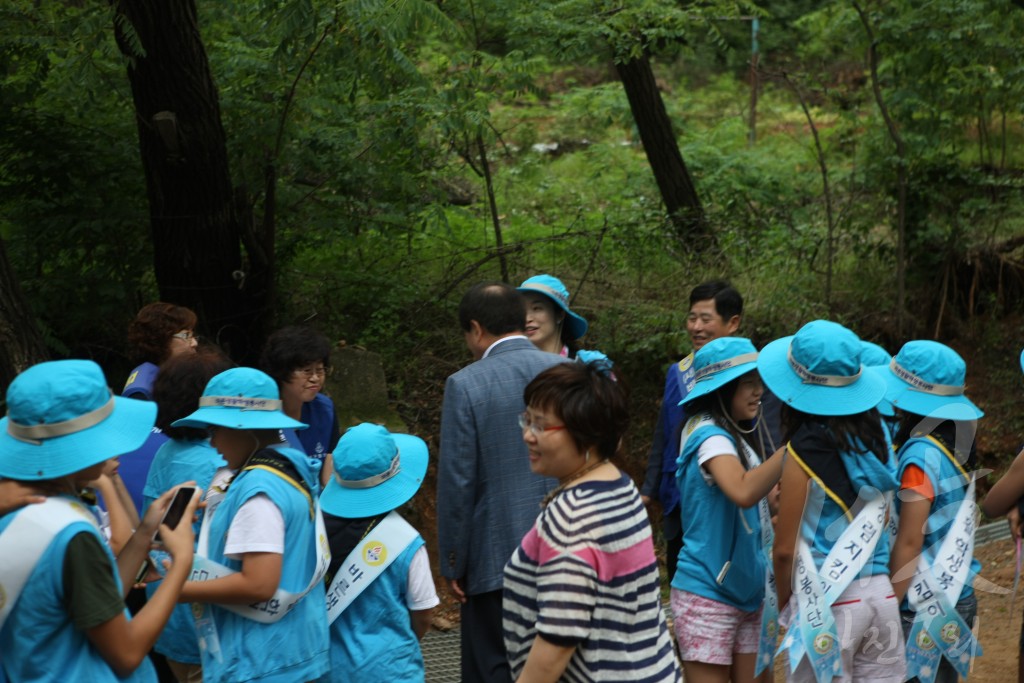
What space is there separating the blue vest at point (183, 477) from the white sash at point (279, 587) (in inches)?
17.4

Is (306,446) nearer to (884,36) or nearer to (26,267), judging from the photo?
(26,267)

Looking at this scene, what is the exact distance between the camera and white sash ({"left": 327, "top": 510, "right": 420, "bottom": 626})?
11.7 ft

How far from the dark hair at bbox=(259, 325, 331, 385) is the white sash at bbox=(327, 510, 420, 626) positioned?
1249 millimetres

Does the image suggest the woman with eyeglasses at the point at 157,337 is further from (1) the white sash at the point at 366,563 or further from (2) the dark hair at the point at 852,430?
(2) the dark hair at the point at 852,430

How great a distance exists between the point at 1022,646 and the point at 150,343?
395 cm

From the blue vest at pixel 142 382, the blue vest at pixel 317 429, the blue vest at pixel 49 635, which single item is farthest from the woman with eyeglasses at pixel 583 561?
the blue vest at pixel 142 382

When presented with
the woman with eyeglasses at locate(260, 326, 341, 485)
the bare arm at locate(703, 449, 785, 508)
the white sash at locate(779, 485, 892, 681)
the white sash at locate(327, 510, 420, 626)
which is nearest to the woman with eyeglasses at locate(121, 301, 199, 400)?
the woman with eyeglasses at locate(260, 326, 341, 485)

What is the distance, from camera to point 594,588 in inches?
105

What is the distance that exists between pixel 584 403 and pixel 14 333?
389cm

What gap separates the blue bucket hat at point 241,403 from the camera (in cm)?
337

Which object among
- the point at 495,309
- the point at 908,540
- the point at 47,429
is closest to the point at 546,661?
the point at 47,429

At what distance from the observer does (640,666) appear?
2734mm

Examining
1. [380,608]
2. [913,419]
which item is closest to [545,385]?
[380,608]

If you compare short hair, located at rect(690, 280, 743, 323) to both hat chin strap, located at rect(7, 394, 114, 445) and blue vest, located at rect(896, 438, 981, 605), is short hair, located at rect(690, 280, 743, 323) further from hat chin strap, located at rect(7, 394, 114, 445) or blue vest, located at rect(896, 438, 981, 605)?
hat chin strap, located at rect(7, 394, 114, 445)
